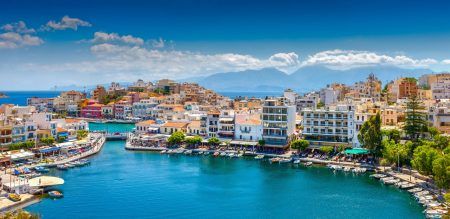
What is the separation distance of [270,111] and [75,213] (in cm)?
3479

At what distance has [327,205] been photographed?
40531 millimetres

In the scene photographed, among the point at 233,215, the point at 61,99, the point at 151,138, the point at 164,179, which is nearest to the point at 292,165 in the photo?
the point at 164,179

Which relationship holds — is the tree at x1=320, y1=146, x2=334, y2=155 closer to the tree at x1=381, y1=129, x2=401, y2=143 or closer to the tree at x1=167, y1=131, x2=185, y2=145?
the tree at x1=381, y1=129, x2=401, y2=143

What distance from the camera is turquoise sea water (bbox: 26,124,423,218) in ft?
126

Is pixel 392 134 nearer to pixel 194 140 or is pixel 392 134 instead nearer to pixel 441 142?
pixel 441 142

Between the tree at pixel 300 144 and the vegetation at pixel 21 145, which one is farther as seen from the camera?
the tree at pixel 300 144

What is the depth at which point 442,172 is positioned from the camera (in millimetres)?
37750

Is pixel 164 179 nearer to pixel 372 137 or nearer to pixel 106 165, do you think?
pixel 106 165

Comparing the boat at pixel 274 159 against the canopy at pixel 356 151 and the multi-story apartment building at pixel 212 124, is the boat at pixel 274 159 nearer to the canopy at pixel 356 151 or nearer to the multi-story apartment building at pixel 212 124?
the canopy at pixel 356 151

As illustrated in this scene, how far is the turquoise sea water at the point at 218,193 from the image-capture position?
38.4m

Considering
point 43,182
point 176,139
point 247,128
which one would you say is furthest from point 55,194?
point 247,128

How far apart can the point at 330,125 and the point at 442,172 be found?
24830 mm

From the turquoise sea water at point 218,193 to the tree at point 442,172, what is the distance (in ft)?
9.43

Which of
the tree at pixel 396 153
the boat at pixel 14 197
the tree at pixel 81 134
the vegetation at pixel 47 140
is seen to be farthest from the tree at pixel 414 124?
the tree at pixel 81 134
